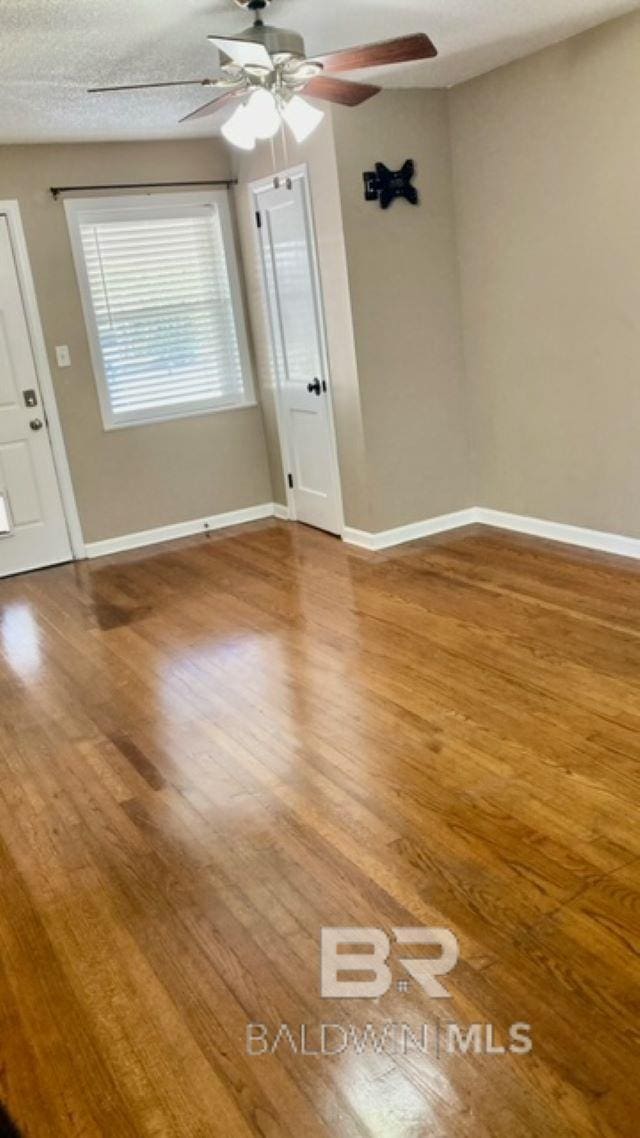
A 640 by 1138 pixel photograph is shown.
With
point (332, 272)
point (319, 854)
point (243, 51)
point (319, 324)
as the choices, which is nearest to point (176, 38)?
point (243, 51)

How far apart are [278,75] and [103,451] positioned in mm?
2994

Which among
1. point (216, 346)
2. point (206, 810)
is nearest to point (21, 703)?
point (206, 810)

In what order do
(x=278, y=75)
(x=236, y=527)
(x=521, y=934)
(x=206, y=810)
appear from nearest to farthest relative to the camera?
(x=521, y=934) → (x=206, y=810) → (x=278, y=75) → (x=236, y=527)

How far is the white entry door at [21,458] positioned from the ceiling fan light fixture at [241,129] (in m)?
2.51

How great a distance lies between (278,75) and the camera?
3125 millimetres

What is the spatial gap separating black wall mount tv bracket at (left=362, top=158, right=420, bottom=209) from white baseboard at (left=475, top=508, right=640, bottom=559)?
1.85 m

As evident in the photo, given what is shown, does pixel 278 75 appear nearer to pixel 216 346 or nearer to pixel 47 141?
pixel 47 141

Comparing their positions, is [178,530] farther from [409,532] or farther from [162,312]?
[409,532]

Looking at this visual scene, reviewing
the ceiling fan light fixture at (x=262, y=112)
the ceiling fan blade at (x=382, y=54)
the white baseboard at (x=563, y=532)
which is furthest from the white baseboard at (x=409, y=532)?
the ceiling fan blade at (x=382, y=54)

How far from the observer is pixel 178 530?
19.8ft

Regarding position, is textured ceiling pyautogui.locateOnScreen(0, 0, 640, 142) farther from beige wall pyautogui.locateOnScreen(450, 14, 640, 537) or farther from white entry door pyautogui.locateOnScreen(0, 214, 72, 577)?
white entry door pyautogui.locateOnScreen(0, 214, 72, 577)

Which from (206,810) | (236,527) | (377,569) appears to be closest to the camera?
(206,810)

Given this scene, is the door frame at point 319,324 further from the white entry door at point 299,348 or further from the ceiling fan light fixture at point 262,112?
the ceiling fan light fixture at point 262,112

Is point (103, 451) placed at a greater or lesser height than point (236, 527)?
greater
